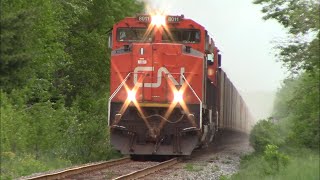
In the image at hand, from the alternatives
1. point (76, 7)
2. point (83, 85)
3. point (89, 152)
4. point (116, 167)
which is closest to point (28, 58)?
point (116, 167)

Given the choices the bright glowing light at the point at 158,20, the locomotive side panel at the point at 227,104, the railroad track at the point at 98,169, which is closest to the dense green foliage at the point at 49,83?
the railroad track at the point at 98,169

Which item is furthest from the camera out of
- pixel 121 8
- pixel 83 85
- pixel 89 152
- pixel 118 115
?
pixel 121 8

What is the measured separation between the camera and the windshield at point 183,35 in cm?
1600

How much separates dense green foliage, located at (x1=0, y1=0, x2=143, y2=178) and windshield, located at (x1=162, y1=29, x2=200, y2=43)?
12.3ft

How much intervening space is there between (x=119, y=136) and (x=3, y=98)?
140 inches

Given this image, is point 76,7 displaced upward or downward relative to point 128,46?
upward

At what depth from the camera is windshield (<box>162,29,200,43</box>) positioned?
16.0m

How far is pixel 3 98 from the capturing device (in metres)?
15.7

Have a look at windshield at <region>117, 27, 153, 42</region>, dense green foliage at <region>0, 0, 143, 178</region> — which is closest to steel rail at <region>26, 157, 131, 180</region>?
dense green foliage at <region>0, 0, 143, 178</region>

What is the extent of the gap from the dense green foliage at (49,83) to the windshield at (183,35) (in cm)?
376

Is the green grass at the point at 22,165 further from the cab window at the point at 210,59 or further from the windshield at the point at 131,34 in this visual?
the cab window at the point at 210,59

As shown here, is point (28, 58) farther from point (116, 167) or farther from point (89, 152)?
point (89, 152)

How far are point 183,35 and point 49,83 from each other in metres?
6.57

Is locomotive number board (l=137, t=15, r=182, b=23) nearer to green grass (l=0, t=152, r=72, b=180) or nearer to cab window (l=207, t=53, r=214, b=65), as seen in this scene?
cab window (l=207, t=53, r=214, b=65)
